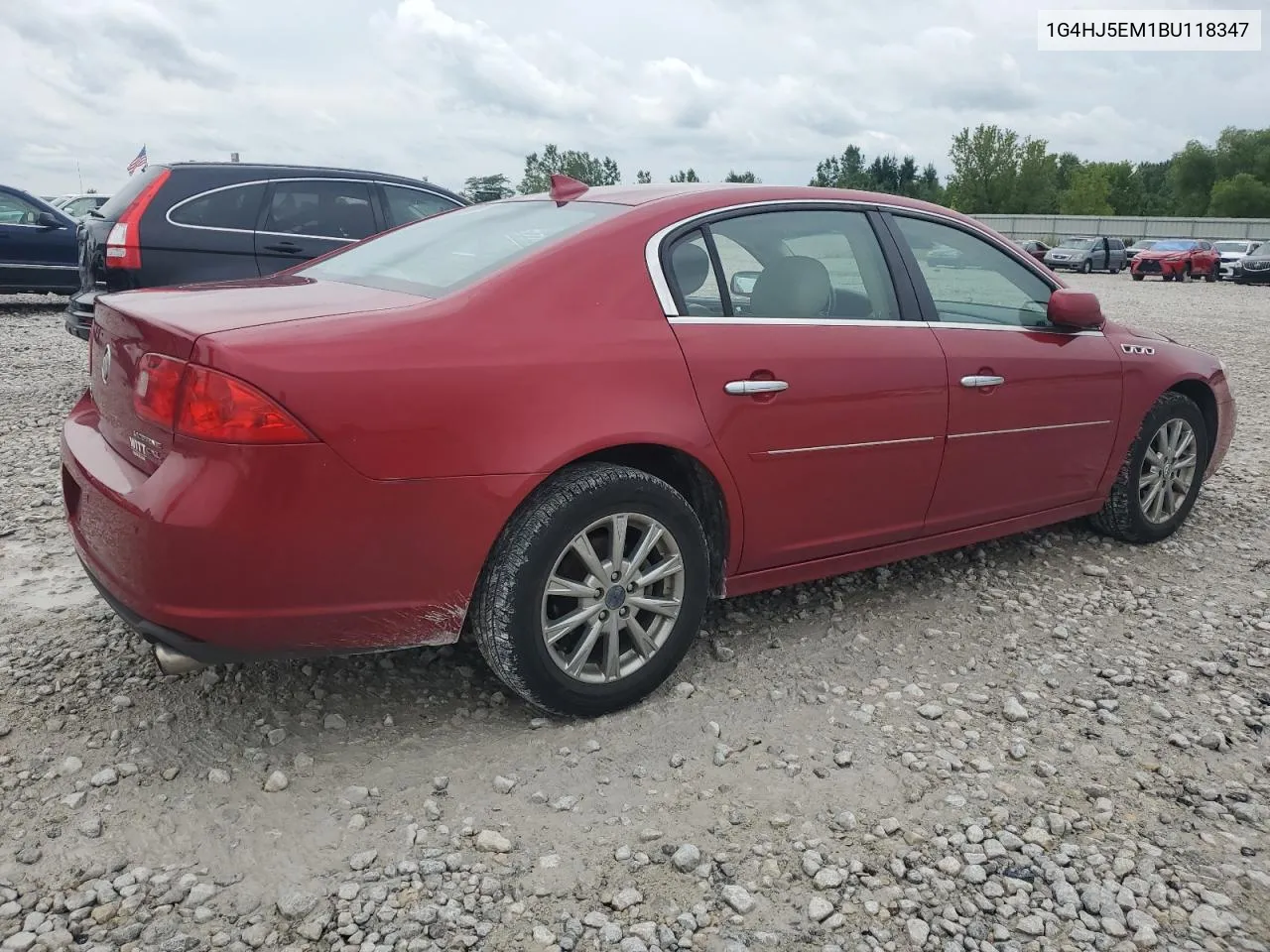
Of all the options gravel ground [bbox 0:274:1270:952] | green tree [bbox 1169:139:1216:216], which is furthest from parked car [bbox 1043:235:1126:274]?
green tree [bbox 1169:139:1216:216]

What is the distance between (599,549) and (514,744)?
23.0 inches

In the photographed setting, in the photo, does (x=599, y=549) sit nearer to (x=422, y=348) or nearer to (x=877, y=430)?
(x=422, y=348)

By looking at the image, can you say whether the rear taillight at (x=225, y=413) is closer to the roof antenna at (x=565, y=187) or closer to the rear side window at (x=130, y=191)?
the roof antenna at (x=565, y=187)

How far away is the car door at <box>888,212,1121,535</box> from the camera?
3740 millimetres

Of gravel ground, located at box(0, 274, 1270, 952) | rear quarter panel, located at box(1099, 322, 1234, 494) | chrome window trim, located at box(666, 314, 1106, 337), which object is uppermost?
chrome window trim, located at box(666, 314, 1106, 337)

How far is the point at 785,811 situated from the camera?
103 inches

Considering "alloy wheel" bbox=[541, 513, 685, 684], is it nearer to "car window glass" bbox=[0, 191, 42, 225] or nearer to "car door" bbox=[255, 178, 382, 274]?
"car door" bbox=[255, 178, 382, 274]

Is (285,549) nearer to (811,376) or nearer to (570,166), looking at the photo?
(811,376)

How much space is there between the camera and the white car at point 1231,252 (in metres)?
30.5

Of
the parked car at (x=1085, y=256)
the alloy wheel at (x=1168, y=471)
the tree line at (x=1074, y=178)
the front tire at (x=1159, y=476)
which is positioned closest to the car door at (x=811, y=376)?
the front tire at (x=1159, y=476)

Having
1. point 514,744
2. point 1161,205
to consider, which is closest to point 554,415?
point 514,744

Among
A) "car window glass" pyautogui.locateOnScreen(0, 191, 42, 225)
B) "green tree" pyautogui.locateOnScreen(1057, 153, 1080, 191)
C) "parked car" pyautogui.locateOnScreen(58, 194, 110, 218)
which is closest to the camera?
"car window glass" pyautogui.locateOnScreen(0, 191, 42, 225)

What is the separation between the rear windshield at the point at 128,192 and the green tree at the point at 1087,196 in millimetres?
83147

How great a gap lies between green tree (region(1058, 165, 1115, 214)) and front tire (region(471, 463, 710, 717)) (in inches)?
3397
